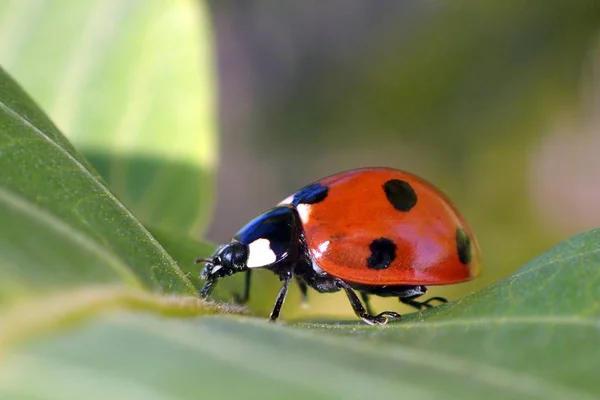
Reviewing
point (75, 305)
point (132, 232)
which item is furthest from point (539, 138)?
point (75, 305)

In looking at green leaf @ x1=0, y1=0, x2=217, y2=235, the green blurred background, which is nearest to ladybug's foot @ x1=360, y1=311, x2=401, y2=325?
the green blurred background

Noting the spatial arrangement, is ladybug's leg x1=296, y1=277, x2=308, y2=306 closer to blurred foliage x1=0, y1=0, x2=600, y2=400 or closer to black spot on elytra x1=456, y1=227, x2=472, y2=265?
blurred foliage x1=0, y1=0, x2=600, y2=400

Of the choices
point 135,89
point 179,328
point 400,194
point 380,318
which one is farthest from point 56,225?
point 135,89

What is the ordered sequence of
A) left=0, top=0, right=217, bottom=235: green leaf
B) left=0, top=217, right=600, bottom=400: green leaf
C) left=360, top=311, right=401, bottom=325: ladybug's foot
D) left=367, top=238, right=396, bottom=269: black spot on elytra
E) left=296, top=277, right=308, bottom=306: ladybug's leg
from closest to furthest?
left=0, top=217, right=600, bottom=400: green leaf → left=360, top=311, right=401, bottom=325: ladybug's foot → left=367, top=238, right=396, bottom=269: black spot on elytra → left=296, top=277, right=308, bottom=306: ladybug's leg → left=0, top=0, right=217, bottom=235: green leaf

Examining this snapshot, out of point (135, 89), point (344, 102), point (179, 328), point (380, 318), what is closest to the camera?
point (179, 328)

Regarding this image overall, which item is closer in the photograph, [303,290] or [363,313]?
[363,313]

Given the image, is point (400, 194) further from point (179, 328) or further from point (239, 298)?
point (179, 328)

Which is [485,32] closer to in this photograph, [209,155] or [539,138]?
[539,138]
